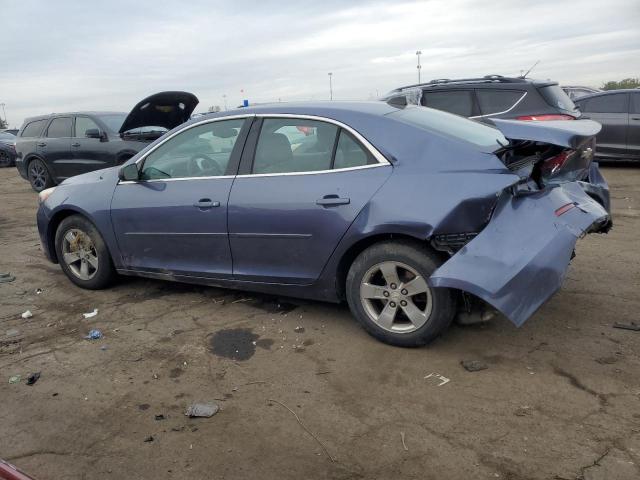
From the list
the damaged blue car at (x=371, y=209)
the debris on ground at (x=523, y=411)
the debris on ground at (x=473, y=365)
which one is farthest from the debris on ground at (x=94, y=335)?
the debris on ground at (x=523, y=411)

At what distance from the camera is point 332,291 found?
3.99 metres

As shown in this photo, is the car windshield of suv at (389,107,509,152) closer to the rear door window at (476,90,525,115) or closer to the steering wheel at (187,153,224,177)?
the steering wheel at (187,153,224,177)

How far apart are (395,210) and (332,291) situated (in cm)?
81

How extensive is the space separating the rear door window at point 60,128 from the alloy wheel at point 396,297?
939 centimetres

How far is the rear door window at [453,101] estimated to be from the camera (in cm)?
798

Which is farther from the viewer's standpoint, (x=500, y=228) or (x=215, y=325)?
(x=215, y=325)

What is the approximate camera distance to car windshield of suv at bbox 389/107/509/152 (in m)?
3.77

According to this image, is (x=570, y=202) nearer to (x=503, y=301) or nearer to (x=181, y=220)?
(x=503, y=301)

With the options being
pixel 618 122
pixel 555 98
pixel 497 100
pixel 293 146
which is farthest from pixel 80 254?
pixel 618 122

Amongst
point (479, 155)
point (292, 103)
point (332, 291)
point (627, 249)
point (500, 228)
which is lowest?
point (627, 249)

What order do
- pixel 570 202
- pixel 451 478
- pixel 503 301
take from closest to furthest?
pixel 451 478
pixel 503 301
pixel 570 202

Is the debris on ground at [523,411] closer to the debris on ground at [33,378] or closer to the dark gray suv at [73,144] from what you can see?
Answer: the debris on ground at [33,378]

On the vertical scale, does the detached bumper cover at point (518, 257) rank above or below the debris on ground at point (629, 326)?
above

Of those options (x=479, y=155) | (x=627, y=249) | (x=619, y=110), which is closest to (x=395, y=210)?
(x=479, y=155)
